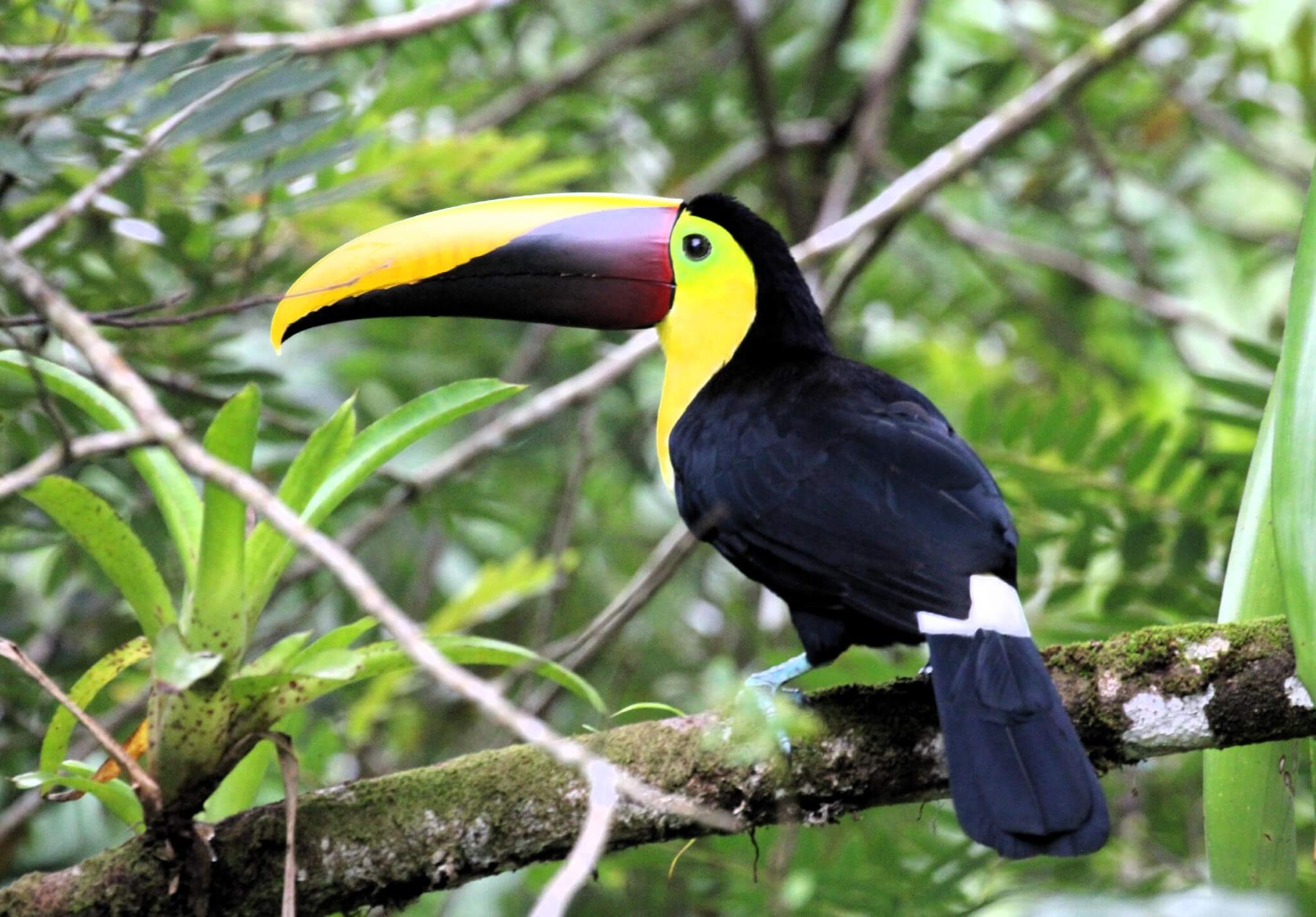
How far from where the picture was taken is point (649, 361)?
4.94 m

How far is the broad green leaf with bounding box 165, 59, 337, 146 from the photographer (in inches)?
94.6

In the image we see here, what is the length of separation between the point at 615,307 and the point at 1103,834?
1591mm

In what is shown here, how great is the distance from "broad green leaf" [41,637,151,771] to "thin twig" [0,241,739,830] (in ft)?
2.03

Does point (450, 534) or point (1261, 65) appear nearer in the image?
point (450, 534)

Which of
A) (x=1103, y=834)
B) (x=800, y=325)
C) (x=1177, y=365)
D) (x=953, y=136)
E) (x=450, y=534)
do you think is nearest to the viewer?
(x=1103, y=834)

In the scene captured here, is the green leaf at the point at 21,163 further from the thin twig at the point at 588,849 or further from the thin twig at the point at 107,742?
the thin twig at the point at 588,849

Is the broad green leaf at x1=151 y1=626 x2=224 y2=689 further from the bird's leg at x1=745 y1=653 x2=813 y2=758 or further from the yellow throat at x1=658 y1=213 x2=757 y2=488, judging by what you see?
the yellow throat at x1=658 y1=213 x2=757 y2=488

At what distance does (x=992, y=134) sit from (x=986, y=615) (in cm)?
208

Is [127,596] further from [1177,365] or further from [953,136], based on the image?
[1177,365]

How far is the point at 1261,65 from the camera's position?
13.6 ft

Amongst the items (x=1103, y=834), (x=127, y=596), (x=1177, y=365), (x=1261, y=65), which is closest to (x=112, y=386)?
(x=127, y=596)

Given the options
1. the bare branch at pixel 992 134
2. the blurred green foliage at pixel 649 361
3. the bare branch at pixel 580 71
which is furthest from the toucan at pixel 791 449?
the bare branch at pixel 580 71

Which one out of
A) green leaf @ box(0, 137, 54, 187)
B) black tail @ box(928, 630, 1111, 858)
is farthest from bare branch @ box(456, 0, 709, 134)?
black tail @ box(928, 630, 1111, 858)

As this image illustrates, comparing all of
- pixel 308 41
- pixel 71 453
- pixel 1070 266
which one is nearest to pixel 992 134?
pixel 1070 266
